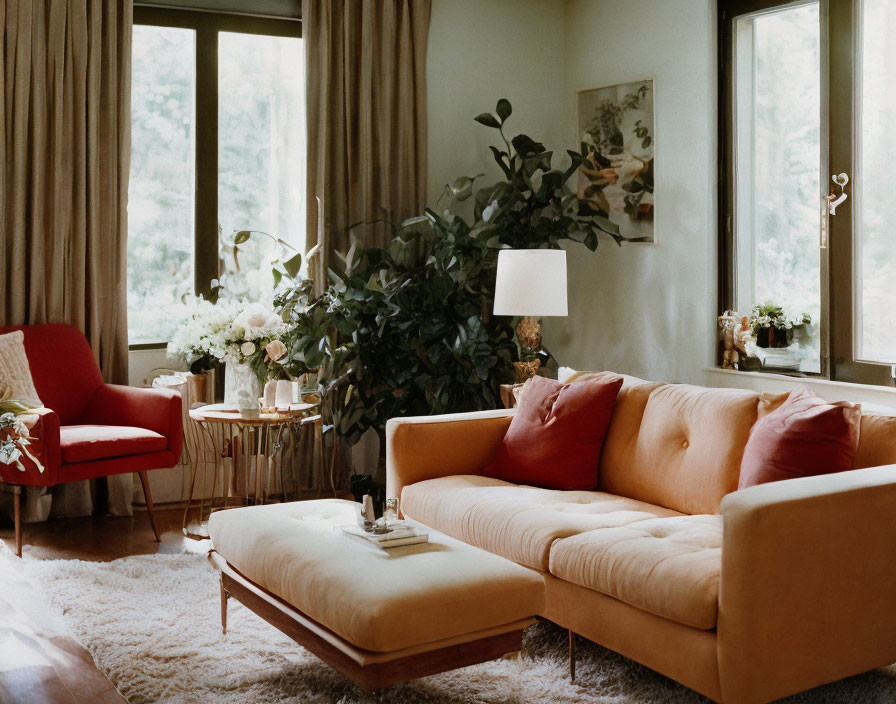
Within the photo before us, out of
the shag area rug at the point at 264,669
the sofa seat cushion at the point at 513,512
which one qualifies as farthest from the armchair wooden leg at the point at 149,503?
the sofa seat cushion at the point at 513,512

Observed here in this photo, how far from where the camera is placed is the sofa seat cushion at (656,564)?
251 cm

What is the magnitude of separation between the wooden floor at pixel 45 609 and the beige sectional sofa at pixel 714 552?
4.20 ft

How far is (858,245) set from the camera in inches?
170

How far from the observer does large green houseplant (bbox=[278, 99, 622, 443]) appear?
198 inches

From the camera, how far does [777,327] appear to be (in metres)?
4.67

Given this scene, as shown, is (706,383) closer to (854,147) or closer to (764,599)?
(854,147)

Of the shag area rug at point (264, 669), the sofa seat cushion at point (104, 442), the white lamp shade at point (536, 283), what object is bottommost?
the shag area rug at point (264, 669)

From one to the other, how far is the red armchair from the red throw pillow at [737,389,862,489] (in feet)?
8.60

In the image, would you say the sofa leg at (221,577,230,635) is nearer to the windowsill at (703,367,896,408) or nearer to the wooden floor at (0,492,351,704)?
the wooden floor at (0,492,351,704)

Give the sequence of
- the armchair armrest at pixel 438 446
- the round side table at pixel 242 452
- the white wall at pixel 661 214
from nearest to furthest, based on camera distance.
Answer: the armchair armrest at pixel 438 446, the round side table at pixel 242 452, the white wall at pixel 661 214

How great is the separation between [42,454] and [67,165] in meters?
1.52

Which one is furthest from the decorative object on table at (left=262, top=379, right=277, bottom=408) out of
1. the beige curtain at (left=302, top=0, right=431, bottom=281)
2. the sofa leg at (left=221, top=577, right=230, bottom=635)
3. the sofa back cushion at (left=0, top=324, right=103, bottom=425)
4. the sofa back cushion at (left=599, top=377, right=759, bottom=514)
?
the sofa back cushion at (left=599, top=377, right=759, bottom=514)

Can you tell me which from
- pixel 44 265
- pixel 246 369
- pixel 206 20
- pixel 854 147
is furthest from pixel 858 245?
pixel 44 265

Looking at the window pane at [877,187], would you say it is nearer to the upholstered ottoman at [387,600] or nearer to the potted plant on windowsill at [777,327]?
the potted plant on windowsill at [777,327]
